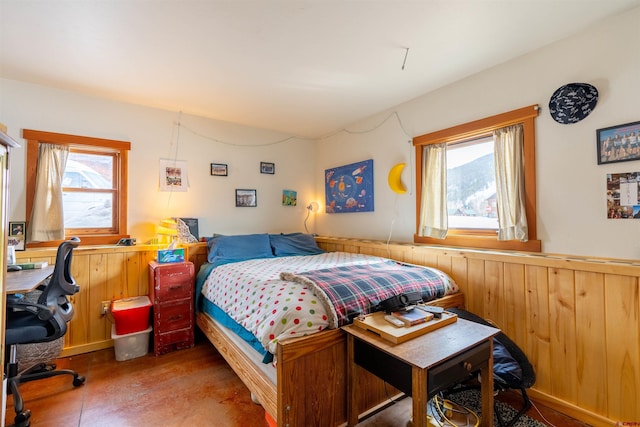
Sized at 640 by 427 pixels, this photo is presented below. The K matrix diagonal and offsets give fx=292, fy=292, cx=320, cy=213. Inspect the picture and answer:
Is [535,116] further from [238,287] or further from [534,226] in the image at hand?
[238,287]

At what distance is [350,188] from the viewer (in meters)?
3.74

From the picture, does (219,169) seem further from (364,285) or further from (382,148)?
(364,285)

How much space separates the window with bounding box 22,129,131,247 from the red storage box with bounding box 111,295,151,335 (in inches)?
28.1

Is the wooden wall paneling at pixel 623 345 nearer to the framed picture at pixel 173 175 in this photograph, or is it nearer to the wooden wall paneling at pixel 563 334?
the wooden wall paneling at pixel 563 334

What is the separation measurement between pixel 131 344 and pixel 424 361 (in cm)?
253

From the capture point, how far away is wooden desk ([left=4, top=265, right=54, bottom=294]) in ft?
5.37

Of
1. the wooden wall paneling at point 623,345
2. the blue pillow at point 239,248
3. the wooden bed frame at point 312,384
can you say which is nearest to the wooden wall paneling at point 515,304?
the wooden wall paneling at point 623,345

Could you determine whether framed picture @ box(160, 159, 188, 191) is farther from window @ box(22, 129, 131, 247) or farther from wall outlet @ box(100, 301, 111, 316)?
wall outlet @ box(100, 301, 111, 316)

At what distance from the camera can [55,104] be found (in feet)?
8.88

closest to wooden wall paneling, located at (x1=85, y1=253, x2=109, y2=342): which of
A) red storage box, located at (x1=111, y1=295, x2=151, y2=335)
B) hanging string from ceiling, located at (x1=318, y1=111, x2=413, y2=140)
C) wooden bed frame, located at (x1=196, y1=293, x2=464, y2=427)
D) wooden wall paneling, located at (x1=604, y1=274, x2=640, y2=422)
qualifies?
red storage box, located at (x1=111, y1=295, x2=151, y2=335)

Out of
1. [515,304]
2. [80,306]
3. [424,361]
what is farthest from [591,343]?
[80,306]

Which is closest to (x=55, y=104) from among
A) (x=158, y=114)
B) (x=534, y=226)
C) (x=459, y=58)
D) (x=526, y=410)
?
(x=158, y=114)

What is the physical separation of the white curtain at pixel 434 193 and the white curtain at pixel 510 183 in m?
0.47

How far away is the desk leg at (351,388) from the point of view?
5.26ft
